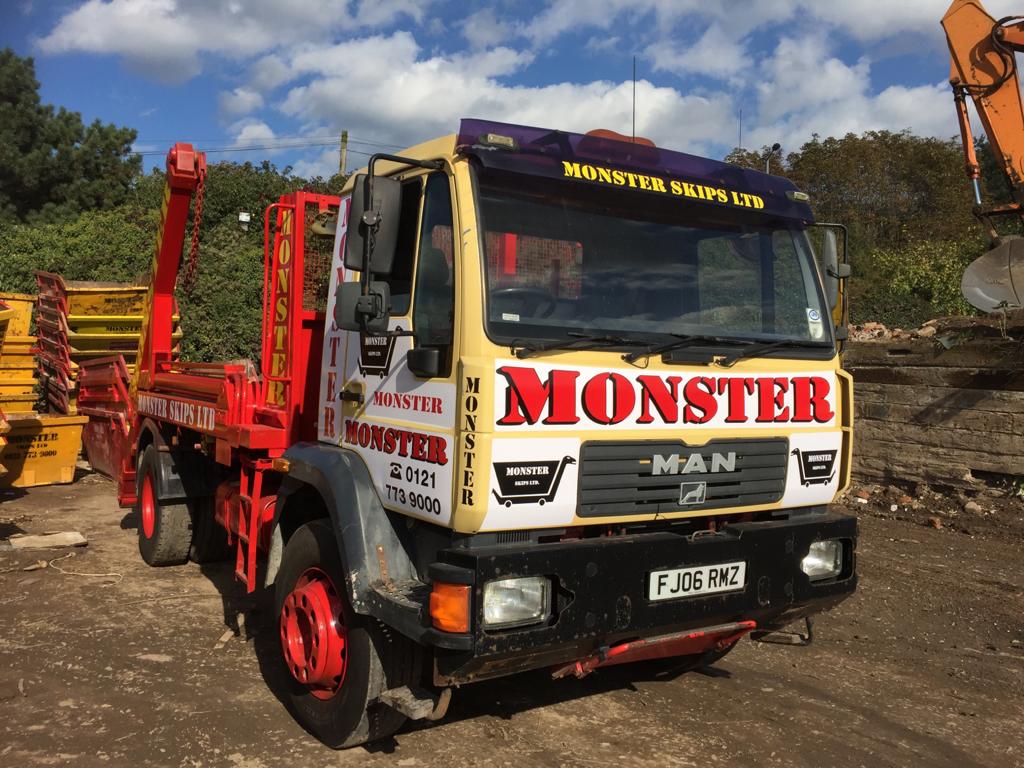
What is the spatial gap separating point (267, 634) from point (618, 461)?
111 inches

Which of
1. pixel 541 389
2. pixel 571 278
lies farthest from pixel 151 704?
pixel 571 278

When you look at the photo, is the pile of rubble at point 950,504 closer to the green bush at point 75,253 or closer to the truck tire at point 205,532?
the truck tire at point 205,532

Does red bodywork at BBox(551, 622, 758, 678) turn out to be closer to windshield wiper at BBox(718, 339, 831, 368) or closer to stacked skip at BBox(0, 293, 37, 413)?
windshield wiper at BBox(718, 339, 831, 368)

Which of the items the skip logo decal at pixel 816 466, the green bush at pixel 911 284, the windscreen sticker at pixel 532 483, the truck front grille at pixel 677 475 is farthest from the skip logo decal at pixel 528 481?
the green bush at pixel 911 284

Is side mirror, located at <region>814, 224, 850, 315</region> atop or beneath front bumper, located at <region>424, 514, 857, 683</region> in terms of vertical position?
atop

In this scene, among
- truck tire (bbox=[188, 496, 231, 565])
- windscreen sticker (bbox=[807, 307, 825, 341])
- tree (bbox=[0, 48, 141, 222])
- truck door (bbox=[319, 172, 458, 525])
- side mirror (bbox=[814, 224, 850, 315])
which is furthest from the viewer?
tree (bbox=[0, 48, 141, 222])

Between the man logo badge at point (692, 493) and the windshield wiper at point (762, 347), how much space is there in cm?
50

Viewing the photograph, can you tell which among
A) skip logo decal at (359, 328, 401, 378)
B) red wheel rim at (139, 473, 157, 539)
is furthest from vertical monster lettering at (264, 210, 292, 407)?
red wheel rim at (139, 473, 157, 539)

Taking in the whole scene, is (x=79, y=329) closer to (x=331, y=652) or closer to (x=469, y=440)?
(x=331, y=652)

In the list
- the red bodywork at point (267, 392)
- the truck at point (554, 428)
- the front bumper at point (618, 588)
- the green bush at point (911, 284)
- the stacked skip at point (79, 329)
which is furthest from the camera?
the green bush at point (911, 284)

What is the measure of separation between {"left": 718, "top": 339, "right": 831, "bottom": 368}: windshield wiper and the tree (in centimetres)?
2945

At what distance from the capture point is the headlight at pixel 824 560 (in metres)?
A: 3.65

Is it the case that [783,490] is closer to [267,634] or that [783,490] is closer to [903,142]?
[267,634]

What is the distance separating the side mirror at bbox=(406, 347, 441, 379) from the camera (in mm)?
3080
